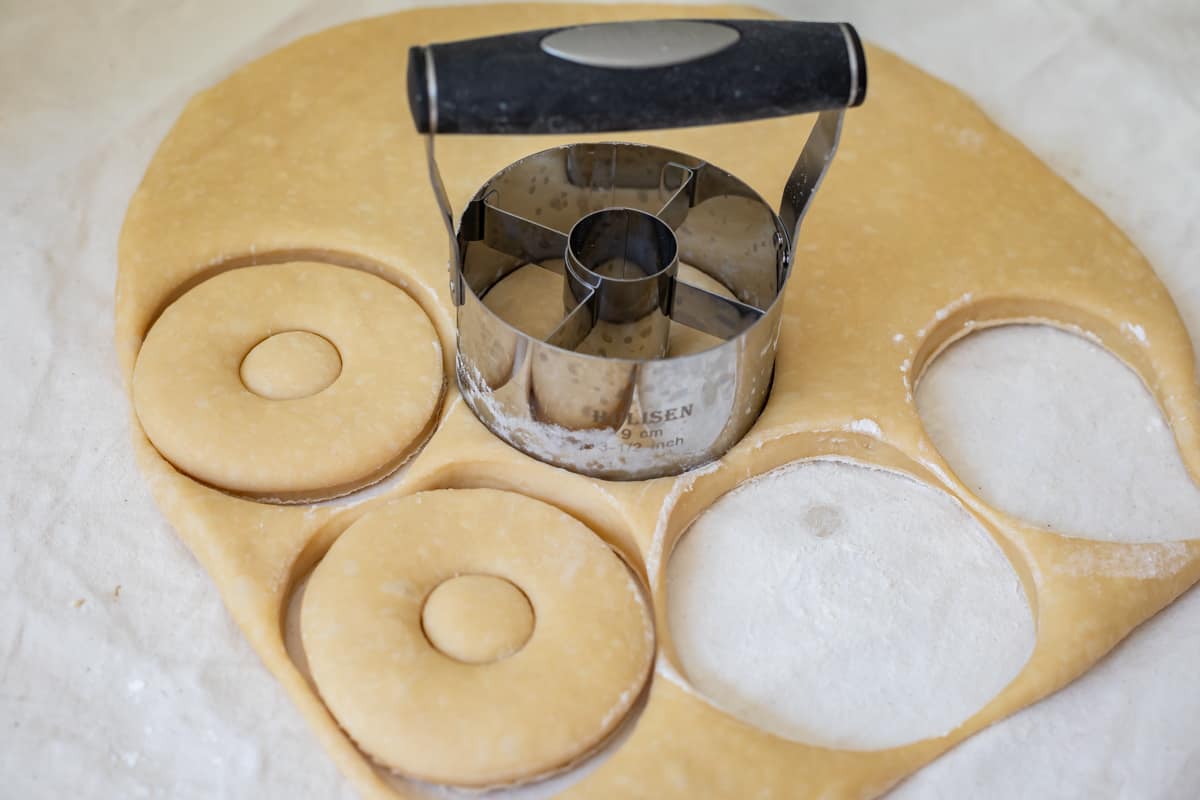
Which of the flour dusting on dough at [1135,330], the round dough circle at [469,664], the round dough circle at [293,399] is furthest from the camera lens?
the flour dusting on dough at [1135,330]

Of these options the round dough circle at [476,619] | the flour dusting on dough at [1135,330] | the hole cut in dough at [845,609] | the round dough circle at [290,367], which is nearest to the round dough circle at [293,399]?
the round dough circle at [290,367]

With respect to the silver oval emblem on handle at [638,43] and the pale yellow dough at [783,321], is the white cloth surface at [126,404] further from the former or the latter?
the silver oval emblem on handle at [638,43]

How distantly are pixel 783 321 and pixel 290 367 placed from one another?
45 centimetres

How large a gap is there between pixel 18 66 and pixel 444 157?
0.53 metres

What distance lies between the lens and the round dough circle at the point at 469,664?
821 mm

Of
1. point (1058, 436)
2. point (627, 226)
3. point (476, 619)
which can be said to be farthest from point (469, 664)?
point (1058, 436)

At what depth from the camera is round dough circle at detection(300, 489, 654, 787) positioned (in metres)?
0.82

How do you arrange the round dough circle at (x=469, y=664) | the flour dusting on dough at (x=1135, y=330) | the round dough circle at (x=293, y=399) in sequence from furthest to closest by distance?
the flour dusting on dough at (x=1135, y=330), the round dough circle at (x=293, y=399), the round dough circle at (x=469, y=664)

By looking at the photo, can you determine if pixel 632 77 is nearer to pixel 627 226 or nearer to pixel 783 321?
pixel 627 226

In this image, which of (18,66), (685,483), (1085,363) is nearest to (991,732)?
(685,483)

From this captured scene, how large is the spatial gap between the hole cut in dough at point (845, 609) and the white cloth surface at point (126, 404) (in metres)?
0.06

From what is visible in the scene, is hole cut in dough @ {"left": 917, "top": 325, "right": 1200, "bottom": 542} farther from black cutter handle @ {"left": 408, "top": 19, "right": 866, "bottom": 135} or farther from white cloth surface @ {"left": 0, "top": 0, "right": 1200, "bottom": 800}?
black cutter handle @ {"left": 408, "top": 19, "right": 866, "bottom": 135}

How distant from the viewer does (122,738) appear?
2.87 feet

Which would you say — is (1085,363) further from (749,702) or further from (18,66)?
(18,66)
